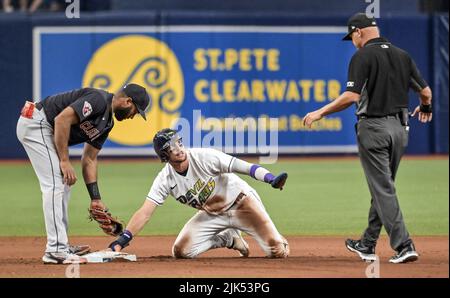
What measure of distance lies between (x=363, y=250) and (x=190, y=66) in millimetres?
11479

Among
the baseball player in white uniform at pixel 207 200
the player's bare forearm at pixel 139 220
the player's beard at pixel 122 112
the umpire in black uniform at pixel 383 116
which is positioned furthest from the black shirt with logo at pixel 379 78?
the player's bare forearm at pixel 139 220

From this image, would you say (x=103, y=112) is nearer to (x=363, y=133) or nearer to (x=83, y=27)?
(x=363, y=133)

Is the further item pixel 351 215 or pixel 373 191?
pixel 351 215

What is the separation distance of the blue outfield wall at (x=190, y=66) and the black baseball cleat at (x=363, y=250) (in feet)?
33.8

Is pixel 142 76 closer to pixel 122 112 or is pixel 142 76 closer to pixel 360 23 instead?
pixel 122 112

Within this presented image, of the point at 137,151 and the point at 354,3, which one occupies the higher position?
the point at 354,3

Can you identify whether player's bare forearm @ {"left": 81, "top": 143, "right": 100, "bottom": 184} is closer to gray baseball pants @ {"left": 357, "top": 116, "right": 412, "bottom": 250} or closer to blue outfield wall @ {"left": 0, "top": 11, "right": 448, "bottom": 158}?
gray baseball pants @ {"left": 357, "top": 116, "right": 412, "bottom": 250}

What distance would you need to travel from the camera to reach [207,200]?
8383mm

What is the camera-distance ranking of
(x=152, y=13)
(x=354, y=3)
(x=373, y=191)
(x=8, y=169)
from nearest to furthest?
(x=373, y=191)
(x=8, y=169)
(x=152, y=13)
(x=354, y=3)

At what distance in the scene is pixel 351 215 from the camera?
Answer: 12.1 m

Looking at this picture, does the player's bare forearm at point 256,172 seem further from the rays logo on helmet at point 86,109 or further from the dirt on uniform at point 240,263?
the rays logo on helmet at point 86,109
